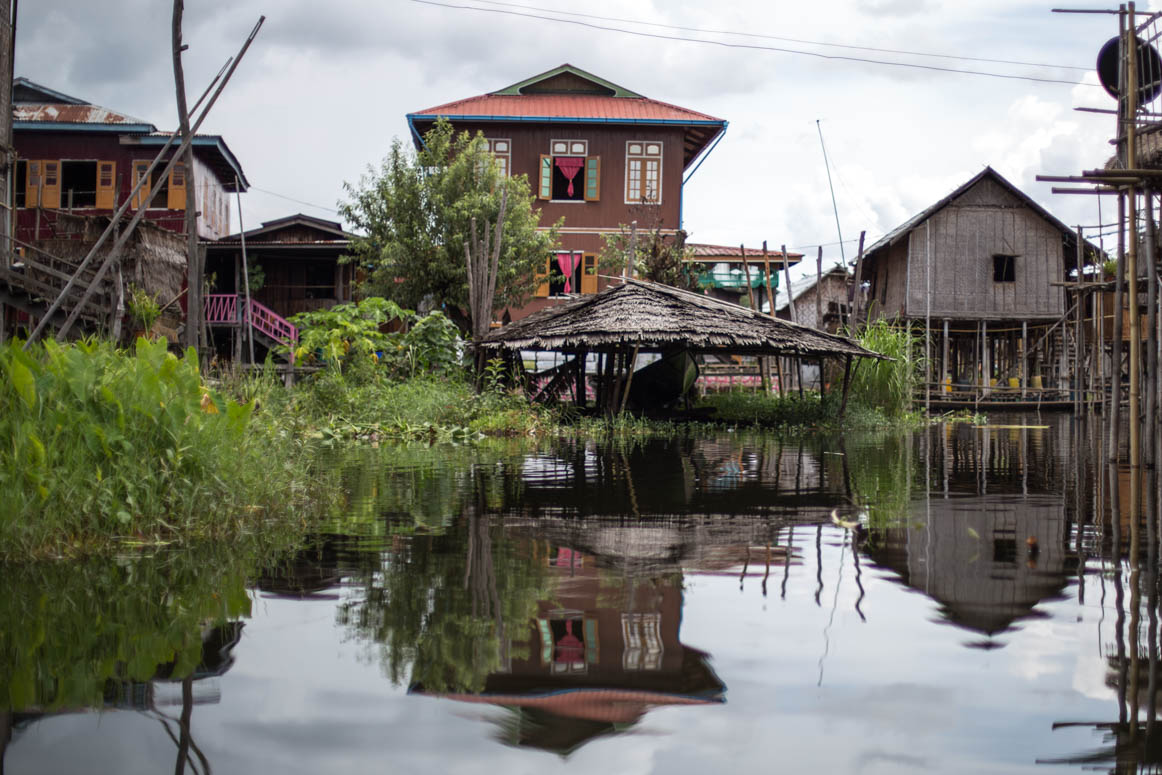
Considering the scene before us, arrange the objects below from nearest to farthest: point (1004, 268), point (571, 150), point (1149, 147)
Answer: point (1149, 147)
point (571, 150)
point (1004, 268)

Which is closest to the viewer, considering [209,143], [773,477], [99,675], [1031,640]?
[99,675]

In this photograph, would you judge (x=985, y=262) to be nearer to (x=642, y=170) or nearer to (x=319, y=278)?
(x=642, y=170)

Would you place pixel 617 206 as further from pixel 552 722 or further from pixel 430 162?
pixel 552 722

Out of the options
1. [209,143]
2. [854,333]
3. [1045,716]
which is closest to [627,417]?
[854,333]

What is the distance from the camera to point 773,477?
1048cm

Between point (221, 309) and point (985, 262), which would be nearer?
point (221, 309)

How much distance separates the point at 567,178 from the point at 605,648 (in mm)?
28222

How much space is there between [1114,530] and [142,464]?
5.94m

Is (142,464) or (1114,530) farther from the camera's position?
(1114,530)

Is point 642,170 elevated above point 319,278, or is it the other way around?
point 642,170

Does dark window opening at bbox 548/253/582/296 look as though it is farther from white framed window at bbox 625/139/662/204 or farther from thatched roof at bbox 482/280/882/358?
thatched roof at bbox 482/280/882/358

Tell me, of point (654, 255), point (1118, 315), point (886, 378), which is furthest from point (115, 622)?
point (654, 255)

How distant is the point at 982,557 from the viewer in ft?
19.7

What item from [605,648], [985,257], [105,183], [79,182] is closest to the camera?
[605,648]
